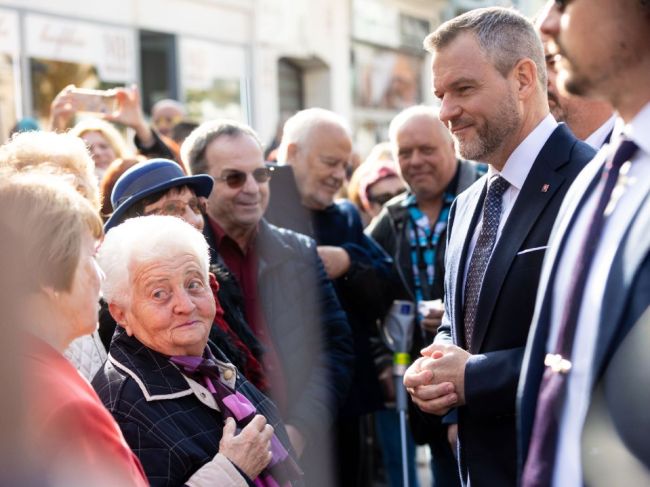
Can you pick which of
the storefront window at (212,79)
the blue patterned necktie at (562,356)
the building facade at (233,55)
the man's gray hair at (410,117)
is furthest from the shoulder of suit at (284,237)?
the storefront window at (212,79)

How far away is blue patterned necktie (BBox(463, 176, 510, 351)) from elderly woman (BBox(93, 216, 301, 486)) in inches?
28.6

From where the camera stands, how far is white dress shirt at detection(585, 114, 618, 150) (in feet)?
12.4

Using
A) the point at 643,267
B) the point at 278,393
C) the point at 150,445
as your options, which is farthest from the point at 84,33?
the point at 643,267

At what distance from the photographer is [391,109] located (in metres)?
21.4

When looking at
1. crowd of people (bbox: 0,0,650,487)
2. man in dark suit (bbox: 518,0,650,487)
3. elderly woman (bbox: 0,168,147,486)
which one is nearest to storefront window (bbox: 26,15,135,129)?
crowd of people (bbox: 0,0,650,487)

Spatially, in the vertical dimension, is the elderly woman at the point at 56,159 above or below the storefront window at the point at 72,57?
below

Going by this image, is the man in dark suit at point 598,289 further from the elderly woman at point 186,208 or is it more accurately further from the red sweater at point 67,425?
the elderly woman at point 186,208

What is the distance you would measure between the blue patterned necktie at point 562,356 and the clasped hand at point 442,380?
92 centimetres

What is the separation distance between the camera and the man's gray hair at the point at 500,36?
323 cm

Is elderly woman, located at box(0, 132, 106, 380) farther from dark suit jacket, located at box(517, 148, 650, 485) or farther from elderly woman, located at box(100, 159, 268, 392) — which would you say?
dark suit jacket, located at box(517, 148, 650, 485)

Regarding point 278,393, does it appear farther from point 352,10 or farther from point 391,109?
point 391,109

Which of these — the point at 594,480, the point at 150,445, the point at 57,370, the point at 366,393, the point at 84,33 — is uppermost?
the point at 84,33

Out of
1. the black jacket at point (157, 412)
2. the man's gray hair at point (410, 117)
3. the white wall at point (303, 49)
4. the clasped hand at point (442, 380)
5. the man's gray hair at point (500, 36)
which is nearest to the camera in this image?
the black jacket at point (157, 412)

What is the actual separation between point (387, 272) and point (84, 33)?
832 cm
